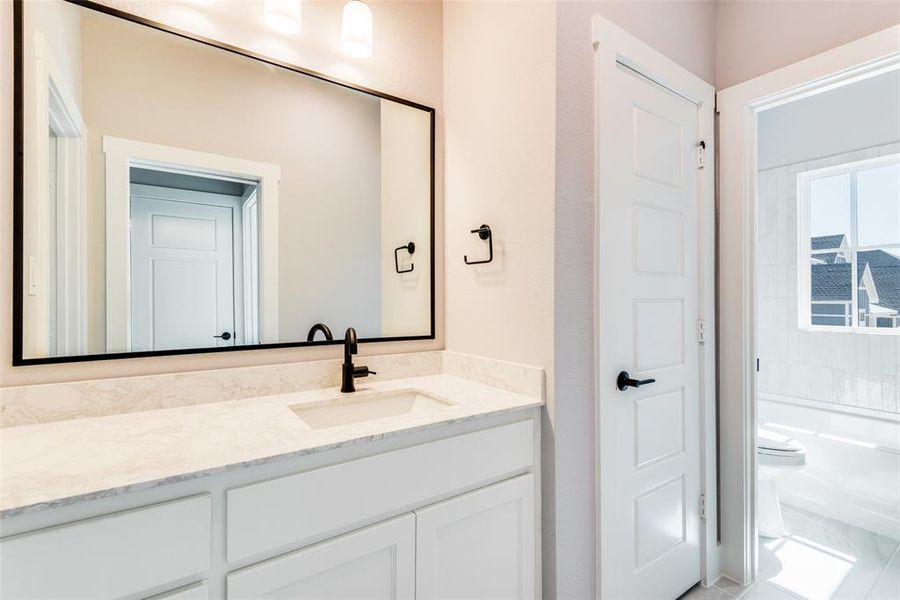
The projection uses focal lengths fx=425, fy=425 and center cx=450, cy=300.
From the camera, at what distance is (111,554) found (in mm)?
745

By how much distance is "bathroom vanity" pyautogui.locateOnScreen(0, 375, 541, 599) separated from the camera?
28.8 inches

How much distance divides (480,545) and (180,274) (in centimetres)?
117

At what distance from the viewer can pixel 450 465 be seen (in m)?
1.13

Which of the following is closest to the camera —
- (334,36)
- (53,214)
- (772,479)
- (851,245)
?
(53,214)

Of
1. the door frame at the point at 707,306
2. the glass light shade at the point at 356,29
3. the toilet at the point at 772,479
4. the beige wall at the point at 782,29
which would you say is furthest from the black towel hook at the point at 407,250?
the toilet at the point at 772,479

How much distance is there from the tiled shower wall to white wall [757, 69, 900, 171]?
7 cm

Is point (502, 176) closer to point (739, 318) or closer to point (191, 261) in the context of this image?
point (191, 261)

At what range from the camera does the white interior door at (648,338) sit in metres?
1.41

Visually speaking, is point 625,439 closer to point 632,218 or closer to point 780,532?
point 632,218

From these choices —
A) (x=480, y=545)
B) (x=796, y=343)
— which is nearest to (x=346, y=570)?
(x=480, y=545)

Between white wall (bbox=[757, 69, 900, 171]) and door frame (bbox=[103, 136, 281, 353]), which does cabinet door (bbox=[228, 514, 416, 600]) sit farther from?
white wall (bbox=[757, 69, 900, 171])

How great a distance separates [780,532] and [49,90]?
3359 mm

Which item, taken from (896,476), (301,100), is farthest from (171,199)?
(896,476)

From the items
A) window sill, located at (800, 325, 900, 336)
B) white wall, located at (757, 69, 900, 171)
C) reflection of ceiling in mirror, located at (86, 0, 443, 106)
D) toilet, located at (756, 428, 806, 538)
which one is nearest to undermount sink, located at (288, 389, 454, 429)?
reflection of ceiling in mirror, located at (86, 0, 443, 106)
